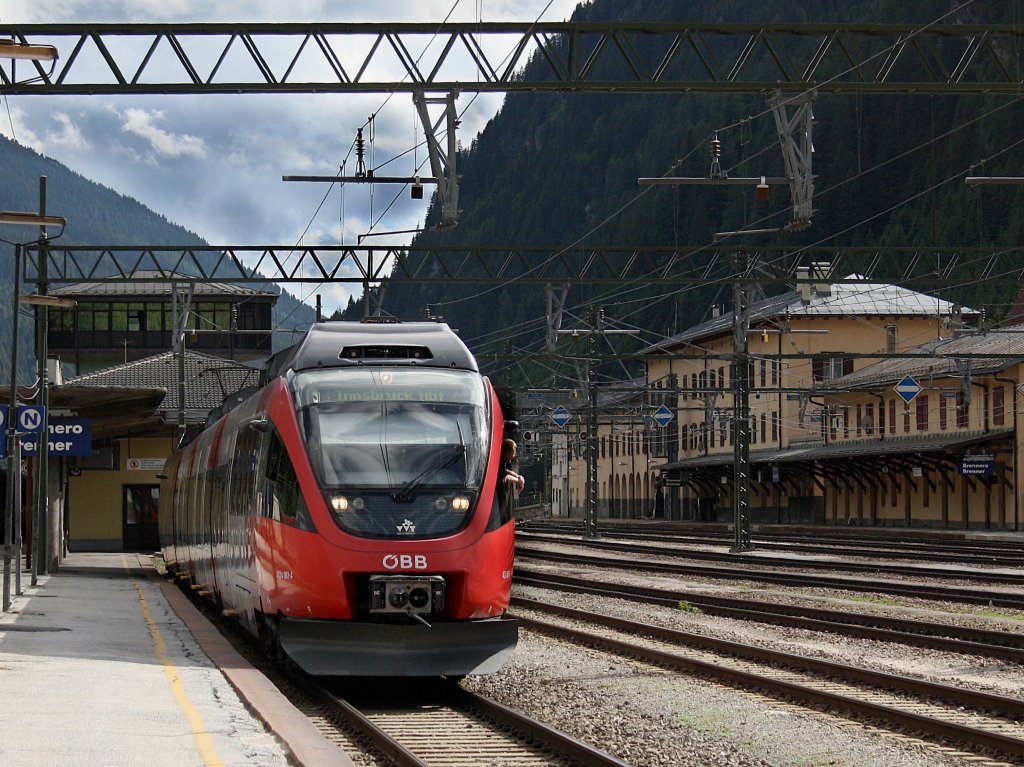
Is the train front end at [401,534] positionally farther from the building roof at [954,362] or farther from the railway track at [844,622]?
the building roof at [954,362]

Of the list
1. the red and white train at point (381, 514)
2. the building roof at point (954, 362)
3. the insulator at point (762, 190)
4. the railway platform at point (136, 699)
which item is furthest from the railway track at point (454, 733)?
the building roof at point (954, 362)

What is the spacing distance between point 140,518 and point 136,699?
41.3 m

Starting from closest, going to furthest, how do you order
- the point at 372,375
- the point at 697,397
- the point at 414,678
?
the point at 372,375 < the point at 414,678 < the point at 697,397

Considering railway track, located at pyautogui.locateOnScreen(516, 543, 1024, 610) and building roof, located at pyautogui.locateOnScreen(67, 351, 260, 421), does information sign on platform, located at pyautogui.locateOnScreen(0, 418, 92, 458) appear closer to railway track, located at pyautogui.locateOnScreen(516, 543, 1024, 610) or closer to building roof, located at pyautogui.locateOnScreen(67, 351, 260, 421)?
railway track, located at pyautogui.locateOnScreen(516, 543, 1024, 610)

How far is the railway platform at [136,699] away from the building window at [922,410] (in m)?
49.7

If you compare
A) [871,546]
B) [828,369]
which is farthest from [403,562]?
[828,369]

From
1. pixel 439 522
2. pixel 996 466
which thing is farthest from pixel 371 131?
pixel 996 466

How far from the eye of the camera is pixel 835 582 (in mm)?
29438

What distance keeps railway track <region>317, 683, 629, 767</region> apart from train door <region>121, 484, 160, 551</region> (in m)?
38.1

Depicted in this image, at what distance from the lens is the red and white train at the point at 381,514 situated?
13.4 m

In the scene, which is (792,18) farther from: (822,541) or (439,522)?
(439,522)

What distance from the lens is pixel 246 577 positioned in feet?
52.9

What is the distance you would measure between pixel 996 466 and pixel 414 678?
46014mm

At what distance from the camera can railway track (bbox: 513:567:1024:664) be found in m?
18.0
